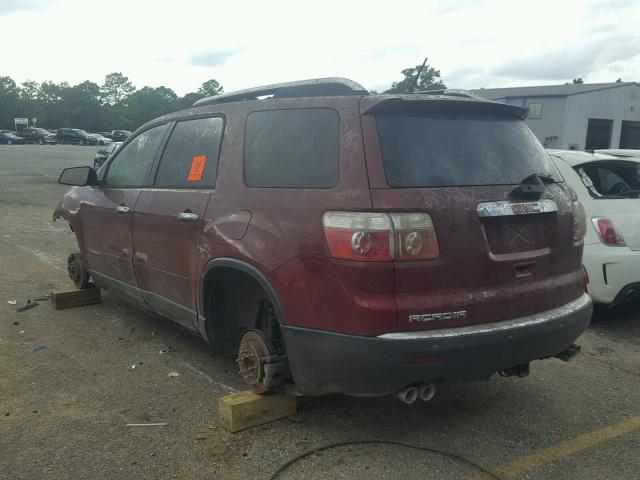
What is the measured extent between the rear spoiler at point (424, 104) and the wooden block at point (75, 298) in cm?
395

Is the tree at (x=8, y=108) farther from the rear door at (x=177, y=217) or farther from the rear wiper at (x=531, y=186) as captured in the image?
the rear wiper at (x=531, y=186)

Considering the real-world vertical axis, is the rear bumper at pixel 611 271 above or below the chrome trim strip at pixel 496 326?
below

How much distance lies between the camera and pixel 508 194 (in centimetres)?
305

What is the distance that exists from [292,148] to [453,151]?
2.80 ft

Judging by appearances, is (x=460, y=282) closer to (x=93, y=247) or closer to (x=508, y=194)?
(x=508, y=194)

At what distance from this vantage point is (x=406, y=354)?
270cm

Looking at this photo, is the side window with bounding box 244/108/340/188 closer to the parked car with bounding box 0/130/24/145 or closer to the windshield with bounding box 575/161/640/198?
the windshield with bounding box 575/161/640/198

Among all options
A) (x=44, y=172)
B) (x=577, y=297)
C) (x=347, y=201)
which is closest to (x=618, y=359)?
(x=577, y=297)

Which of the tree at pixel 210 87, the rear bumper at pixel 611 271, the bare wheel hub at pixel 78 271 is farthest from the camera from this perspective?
the tree at pixel 210 87

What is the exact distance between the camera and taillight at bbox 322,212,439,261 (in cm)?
269

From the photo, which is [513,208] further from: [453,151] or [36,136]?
[36,136]

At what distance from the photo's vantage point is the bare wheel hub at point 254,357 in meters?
3.31

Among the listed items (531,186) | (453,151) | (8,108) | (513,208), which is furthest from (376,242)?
(8,108)

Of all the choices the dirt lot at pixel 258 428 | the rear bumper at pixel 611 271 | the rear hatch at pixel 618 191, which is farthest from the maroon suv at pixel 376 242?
the rear hatch at pixel 618 191
